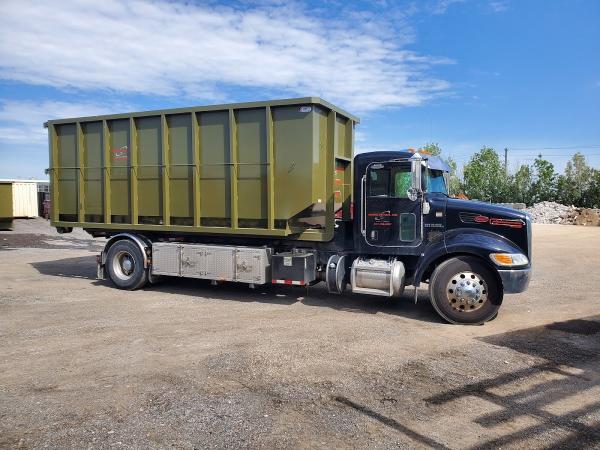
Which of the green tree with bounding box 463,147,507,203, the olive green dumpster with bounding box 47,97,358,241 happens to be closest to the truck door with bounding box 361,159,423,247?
the olive green dumpster with bounding box 47,97,358,241

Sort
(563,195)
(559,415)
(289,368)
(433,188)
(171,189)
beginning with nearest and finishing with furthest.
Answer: (559,415) < (289,368) < (433,188) < (171,189) < (563,195)

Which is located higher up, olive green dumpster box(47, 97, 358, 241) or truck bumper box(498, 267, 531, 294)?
olive green dumpster box(47, 97, 358, 241)

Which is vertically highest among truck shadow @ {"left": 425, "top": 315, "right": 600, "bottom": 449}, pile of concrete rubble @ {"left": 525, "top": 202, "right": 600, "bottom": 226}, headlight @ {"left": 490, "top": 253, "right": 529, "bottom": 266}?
pile of concrete rubble @ {"left": 525, "top": 202, "right": 600, "bottom": 226}

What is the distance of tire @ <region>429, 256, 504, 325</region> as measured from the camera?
7.39 meters

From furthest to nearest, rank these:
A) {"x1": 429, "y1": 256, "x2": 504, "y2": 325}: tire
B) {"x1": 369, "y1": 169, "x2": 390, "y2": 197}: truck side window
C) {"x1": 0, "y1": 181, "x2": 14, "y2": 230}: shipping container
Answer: {"x1": 0, "y1": 181, "x2": 14, "y2": 230}: shipping container < {"x1": 369, "y1": 169, "x2": 390, "y2": 197}: truck side window < {"x1": 429, "y1": 256, "x2": 504, "y2": 325}: tire

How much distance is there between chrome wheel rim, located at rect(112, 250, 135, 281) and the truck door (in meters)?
5.18

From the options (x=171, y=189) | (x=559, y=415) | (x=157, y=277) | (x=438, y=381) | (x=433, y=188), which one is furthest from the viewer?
(x=157, y=277)

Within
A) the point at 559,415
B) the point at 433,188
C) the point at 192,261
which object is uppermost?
the point at 433,188

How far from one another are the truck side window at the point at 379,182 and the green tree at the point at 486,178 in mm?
47206

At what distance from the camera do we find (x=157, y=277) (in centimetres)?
1038

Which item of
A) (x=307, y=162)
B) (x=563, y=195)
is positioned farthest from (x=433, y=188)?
(x=563, y=195)

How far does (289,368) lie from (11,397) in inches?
109

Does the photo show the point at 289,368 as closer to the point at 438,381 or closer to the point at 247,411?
the point at 247,411

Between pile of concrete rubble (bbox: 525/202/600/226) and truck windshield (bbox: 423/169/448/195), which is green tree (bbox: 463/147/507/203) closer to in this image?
pile of concrete rubble (bbox: 525/202/600/226)
